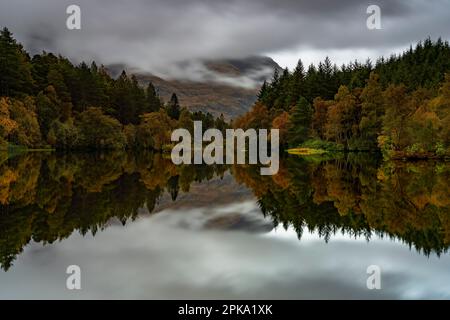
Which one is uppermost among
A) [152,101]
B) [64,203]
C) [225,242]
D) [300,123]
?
[152,101]

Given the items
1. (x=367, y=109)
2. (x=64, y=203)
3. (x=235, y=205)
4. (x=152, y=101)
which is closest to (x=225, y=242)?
(x=235, y=205)

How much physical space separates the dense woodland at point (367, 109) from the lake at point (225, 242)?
81.0 ft

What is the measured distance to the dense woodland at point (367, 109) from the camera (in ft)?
145

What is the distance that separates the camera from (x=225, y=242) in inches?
452

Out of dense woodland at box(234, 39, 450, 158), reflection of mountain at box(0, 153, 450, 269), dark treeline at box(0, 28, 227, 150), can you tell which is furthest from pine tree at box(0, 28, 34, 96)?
reflection of mountain at box(0, 153, 450, 269)

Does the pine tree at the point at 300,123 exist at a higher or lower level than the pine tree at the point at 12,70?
lower

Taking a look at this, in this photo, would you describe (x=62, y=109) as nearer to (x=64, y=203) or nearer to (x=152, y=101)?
(x=152, y=101)

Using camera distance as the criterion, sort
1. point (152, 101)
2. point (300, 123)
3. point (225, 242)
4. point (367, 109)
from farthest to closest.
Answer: point (152, 101)
point (300, 123)
point (367, 109)
point (225, 242)

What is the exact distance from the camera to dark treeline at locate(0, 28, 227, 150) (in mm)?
58000

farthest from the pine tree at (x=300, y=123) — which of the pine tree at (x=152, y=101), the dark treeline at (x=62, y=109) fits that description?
the pine tree at (x=152, y=101)

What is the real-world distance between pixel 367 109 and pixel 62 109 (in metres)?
45.7

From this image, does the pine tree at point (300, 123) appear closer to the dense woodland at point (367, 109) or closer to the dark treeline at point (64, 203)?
the dense woodland at point (367, 109)
